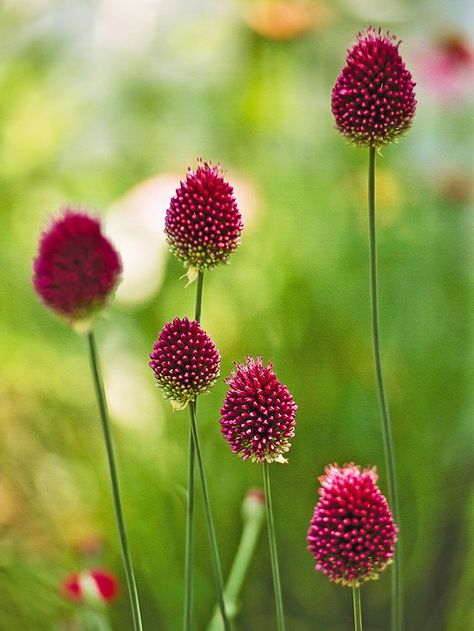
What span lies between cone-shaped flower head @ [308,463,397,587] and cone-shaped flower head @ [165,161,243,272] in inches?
3.7

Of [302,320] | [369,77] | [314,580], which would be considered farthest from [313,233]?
[369,77]

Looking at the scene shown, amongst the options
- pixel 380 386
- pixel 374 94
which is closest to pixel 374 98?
pixel 374 94

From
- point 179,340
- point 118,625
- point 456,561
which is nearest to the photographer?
point 179,340

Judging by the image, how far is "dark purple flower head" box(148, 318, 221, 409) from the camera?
295 millimetres

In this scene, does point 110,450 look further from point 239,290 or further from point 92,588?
point 239,290

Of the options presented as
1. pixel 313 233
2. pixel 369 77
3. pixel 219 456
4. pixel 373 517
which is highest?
pixel 313 233

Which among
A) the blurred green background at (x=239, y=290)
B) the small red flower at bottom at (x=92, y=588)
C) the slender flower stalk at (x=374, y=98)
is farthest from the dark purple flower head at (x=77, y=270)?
the blurred green background at (x=239, y=290)

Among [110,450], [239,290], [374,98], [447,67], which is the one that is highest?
[447,67]

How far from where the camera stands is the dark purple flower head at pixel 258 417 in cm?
30

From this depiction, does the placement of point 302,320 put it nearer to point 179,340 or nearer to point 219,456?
point 219,456

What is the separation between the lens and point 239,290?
36.1 inches

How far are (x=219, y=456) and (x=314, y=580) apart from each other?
→ 15cm

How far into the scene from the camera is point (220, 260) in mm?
312

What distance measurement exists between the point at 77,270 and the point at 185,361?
0.07 metres
